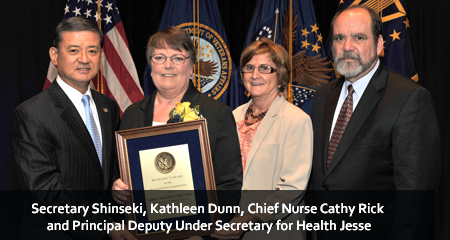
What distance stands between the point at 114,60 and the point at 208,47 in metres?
1.34

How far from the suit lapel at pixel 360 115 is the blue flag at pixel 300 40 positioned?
2.62 metres

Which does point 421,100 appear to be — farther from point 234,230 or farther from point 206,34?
point 206,34

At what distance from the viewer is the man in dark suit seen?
5.99 feet

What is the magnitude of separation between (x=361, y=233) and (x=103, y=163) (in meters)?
1.61

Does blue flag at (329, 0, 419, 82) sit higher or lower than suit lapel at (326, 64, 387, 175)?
higher

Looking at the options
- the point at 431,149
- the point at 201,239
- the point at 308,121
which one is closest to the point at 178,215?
the point at 201,239

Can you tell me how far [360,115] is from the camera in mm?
2031

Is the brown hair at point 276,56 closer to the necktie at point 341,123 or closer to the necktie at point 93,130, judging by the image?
the necktie at point 341,123

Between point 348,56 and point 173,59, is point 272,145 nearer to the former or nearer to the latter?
point 348,56

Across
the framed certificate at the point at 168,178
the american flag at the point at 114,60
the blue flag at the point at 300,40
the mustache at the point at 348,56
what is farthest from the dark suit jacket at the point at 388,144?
the american flag at the point at 114,60

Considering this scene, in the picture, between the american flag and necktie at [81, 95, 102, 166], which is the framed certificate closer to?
necktie at [81, 95, 102, 166]

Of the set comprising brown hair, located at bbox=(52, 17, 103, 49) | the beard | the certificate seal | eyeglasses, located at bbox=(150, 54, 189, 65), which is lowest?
the certificate seal

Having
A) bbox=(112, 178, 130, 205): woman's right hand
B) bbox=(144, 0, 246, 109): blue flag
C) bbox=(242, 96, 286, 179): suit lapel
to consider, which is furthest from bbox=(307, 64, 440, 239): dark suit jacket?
bbox=(144, 0, 246, 109): blue flag

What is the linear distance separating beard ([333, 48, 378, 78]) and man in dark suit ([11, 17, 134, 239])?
4.96 feet
